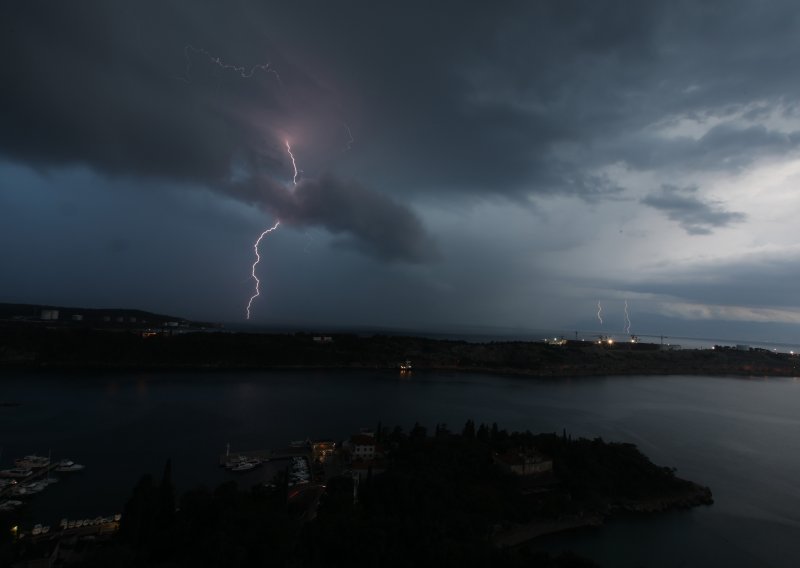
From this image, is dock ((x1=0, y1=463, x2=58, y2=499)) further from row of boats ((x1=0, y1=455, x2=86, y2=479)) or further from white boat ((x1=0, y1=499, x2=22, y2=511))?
white boat ((x1=0, y1=499, x2=22, y2=511))

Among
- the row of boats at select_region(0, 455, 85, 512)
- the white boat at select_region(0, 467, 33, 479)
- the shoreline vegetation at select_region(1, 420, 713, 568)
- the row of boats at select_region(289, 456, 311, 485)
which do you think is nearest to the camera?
the shoreline vegetation at select_region(1, 420, 713, 568)

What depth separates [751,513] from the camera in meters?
12.5

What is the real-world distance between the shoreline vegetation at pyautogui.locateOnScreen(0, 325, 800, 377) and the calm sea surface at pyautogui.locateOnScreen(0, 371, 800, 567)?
520cm

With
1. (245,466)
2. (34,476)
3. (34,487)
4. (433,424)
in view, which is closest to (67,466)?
(34,476)

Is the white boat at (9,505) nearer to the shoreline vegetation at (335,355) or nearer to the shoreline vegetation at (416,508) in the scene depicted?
the shoreline vegetation at (416,508)

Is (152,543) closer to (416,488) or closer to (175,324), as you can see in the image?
(416,488)

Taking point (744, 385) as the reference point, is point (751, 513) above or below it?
below

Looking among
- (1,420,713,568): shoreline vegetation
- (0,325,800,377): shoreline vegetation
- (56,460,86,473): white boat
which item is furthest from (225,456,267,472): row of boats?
(0,325,800,377): shoreline vegetation

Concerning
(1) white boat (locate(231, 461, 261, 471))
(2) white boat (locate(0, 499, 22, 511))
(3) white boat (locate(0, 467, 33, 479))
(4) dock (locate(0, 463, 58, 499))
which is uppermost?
(1) white boat (locate(231, 461, 261, 471))

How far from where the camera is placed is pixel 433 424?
20422 millimetres

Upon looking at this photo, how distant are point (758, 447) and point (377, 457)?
1805 centimetres

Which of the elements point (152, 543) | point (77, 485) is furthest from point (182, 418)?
point (152, 543)

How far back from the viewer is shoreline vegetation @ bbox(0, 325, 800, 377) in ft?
119

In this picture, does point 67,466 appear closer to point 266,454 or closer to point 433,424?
point 266,454
